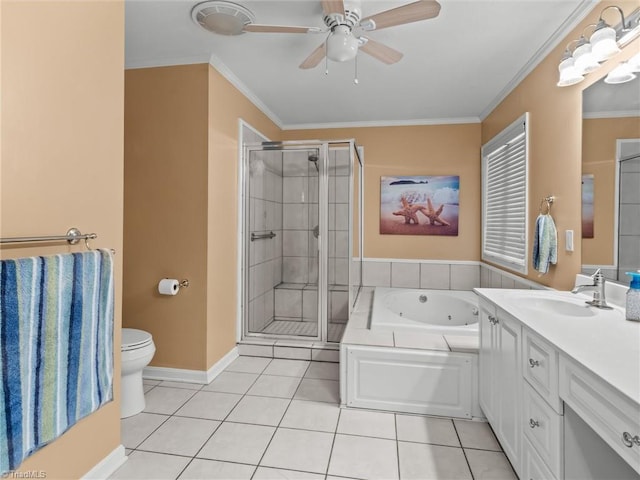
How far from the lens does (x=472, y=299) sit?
3449 mm

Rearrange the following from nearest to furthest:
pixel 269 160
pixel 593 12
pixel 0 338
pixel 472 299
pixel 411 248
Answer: pixel 0 338 → pixel 593 12 → pixel 269 160 → pixel 472 299 → pixel 411 248

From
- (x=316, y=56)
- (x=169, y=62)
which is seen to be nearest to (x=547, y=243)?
(x=316, y=56)

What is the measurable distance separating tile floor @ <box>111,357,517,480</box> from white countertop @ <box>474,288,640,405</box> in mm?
800

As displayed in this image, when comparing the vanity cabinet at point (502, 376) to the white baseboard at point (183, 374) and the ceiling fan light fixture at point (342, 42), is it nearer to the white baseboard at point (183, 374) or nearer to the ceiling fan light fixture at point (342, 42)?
the ceiling fan light fixture at point (342, 42)

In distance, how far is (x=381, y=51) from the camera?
6.73 feet

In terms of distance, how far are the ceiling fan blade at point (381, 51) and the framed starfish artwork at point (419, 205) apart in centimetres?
198

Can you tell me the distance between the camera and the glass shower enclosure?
309 centimetres

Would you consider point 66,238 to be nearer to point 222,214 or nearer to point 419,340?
point 222,214

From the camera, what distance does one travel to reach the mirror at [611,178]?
5.12ft

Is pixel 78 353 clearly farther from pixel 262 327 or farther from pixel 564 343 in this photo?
pixel 262 327

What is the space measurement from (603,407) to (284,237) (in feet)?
8.35

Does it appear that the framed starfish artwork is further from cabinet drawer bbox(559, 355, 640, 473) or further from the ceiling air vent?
cabinet drawer bbox(559, 355, 640, 473)

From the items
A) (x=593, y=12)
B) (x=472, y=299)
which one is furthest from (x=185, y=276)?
(x=593, y=12)

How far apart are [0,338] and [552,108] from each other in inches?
117
